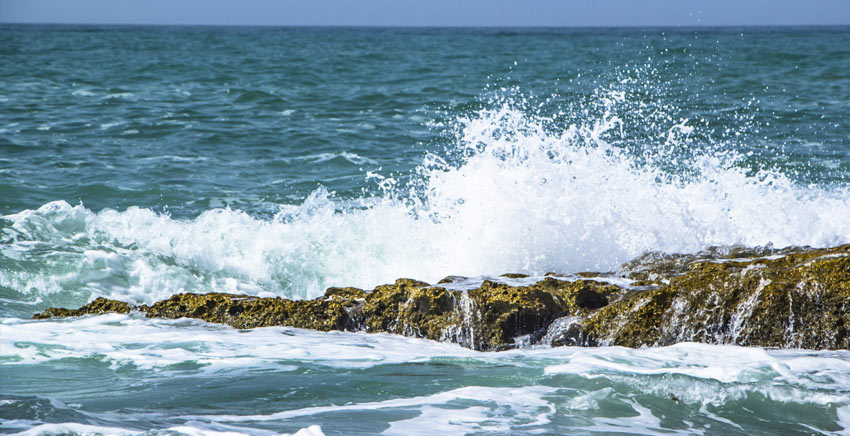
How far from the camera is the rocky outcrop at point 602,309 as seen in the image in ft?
13.3

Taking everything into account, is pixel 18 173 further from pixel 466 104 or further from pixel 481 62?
pixel 481 62

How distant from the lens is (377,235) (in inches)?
276

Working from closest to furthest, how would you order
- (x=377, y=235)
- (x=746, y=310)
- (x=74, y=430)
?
(x=74, y=430) < (x=746, y=310) < (x=377, y=235)

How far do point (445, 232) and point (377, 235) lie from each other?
2.30 feet

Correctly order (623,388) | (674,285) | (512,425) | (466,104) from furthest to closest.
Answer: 1. (466,104)
2. (674,285)
3. (623,388)
4. (512,425)

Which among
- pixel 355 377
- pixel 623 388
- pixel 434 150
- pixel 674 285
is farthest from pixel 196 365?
pixel 434 150

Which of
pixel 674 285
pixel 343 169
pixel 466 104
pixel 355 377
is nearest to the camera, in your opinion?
pixel 355 377

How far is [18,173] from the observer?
30.5 feet

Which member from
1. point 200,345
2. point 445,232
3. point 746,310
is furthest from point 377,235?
point 746,310

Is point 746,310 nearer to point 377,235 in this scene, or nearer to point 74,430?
point 74,430

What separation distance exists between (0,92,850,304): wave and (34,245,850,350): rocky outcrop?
43.8 inches

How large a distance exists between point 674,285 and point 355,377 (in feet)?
5.88

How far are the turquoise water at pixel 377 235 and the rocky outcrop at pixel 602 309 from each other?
0.13 metres

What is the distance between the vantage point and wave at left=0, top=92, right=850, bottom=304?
20.0 ft
